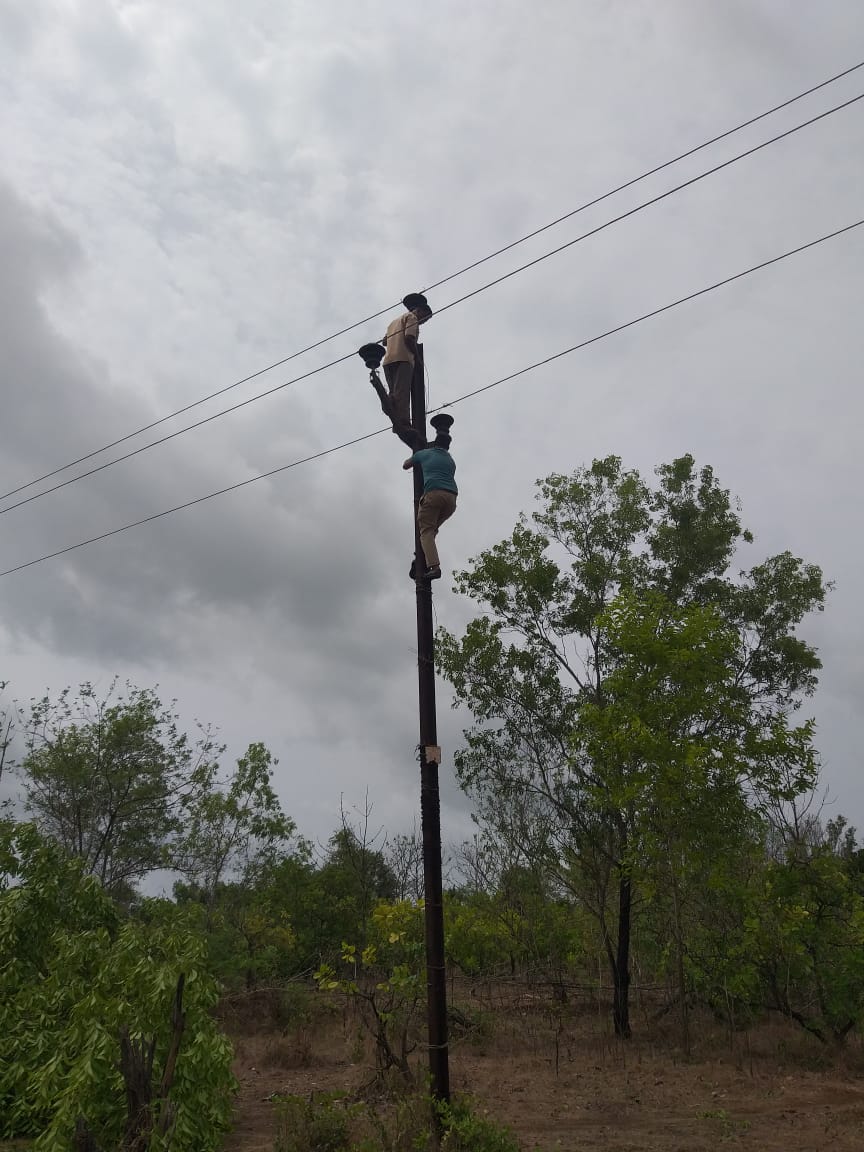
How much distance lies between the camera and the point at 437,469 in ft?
25.2

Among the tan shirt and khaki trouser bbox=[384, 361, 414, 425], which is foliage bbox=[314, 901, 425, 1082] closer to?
khaki trouser bbox=[384, 361, 414, 425]

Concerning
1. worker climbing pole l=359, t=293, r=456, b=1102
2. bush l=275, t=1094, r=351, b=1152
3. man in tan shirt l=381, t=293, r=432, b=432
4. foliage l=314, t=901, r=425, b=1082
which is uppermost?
man in tan shirt l=381, t=293, r=432, b=432

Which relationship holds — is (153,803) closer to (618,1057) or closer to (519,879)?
(519,879)

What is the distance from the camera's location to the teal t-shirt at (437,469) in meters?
7.61

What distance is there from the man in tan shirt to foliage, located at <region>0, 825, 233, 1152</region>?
541 centimetres

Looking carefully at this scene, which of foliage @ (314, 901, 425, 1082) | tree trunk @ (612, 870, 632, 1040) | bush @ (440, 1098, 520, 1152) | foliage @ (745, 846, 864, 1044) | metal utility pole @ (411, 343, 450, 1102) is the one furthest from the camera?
tree trunk @ (612, 870, 632, 1040)

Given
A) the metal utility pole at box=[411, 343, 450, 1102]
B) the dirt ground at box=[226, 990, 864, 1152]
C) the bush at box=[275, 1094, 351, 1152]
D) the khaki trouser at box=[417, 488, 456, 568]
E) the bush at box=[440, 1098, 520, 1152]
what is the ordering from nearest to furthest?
the bush at box=[440, 1098, 520, 1152] → the metal utility pole at box=[411, 343, 450, 1102] → the bush at box=[275, 1094, 351, 1152] → the khaki trouser at box=[417, 488, 456, 568] → the dirt ground at box=[226, 990, 864, 1152]

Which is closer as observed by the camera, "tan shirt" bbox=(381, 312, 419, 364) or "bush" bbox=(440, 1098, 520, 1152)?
"bush" bbox=(440, 1098, 520, 1152)

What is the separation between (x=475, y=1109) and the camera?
9.13 meters

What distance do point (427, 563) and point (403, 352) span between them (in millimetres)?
2239

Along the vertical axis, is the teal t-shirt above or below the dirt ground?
above

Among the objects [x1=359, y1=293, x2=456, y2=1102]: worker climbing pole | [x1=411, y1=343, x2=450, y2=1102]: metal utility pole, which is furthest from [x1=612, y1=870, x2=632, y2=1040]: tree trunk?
[x1=411, y1=343, x2=450, y2=1102]: metal utility pole

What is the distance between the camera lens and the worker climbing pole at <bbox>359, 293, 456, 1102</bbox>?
6.62 metres

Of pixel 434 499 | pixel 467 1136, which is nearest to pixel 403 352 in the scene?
pixel 434 499
